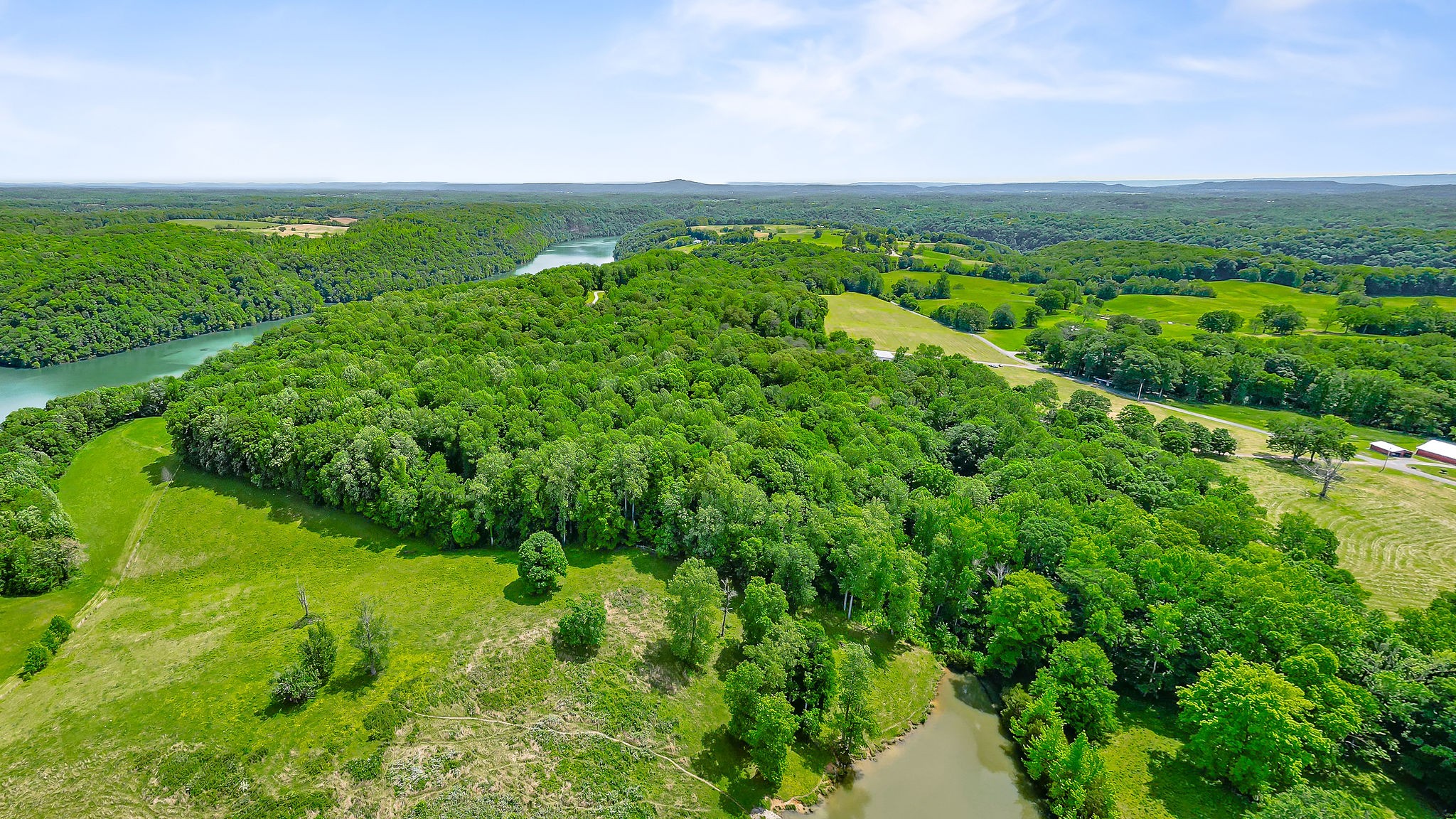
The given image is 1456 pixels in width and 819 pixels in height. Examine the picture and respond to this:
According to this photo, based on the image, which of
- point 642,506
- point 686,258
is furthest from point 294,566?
point 686,258

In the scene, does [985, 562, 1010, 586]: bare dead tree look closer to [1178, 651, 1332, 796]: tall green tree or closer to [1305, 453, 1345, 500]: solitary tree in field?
[1178, 651, 1332, 796]: tall green tree

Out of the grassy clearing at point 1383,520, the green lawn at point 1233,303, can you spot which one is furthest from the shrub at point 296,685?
the green lawn at point 1233,303

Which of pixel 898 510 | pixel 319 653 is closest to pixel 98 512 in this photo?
pixel 319 653

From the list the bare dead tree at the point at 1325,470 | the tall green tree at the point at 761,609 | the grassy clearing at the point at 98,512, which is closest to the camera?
the tall green tree at the point at 761,609

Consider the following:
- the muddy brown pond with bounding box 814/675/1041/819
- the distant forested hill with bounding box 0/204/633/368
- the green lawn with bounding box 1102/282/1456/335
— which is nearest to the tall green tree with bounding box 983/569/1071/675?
the muddy brown pond with bounding box 814/675/1041/819

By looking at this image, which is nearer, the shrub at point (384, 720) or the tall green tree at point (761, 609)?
the shrub at point (384, 720)

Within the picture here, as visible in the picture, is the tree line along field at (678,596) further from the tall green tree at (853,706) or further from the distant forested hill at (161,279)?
the distant forested hill at (161,279)

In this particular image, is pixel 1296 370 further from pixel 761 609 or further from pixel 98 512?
pixel 98 512
